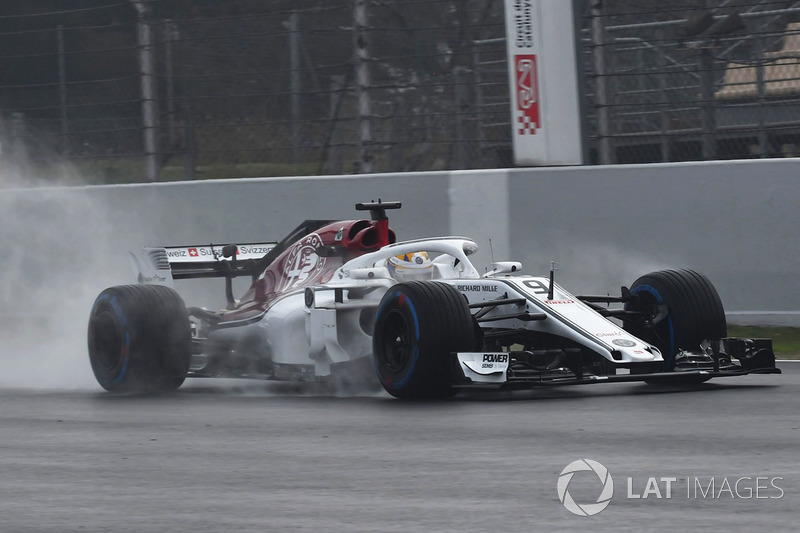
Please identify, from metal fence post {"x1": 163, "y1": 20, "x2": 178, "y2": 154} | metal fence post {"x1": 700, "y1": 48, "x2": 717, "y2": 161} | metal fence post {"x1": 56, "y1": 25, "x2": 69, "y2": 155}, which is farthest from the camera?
metal fence post {"x1": 56, "y1": 25, "x2": 69, "y2": 155}

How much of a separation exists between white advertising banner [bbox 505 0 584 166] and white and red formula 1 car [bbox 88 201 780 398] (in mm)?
2693

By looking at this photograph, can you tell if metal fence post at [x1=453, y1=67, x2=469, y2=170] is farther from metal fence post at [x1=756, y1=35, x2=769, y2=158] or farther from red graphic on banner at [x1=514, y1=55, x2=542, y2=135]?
metal fence post at [x1=756, y1=35, x2=769, y2=158]

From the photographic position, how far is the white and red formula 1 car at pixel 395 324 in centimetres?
749

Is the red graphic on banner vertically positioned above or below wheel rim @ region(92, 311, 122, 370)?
above

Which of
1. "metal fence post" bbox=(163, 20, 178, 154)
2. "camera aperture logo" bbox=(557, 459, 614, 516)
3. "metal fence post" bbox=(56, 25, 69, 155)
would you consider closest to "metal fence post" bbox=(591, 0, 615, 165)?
"metal fence post" bbox=(163, 20, 178, 154)

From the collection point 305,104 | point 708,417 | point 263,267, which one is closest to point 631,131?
point 305,104

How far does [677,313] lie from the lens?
8164 millimetres

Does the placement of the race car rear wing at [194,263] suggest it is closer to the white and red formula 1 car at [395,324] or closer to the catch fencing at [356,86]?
the white and red formula 1 car at [395,324]

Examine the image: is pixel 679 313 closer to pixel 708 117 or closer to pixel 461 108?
pixel 708 117

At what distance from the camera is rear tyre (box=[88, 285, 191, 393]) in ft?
28.6

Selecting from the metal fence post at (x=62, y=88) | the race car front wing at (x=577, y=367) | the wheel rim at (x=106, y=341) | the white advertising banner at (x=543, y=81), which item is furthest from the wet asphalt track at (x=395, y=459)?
the metal fence post at (x=62, y=88)

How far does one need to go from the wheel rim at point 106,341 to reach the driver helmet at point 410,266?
177 centimetres

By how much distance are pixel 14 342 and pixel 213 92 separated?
2.87m

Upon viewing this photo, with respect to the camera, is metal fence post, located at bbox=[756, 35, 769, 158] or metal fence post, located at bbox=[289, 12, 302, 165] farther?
metal fence post, located at bbox=[289, 12, 302, 165]
